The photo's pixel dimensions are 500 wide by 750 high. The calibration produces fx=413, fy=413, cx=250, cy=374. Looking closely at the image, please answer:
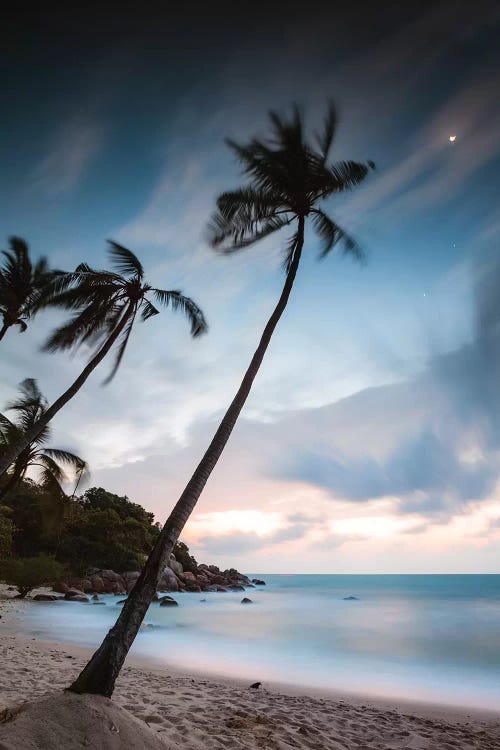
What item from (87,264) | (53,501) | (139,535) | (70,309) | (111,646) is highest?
(87,264)

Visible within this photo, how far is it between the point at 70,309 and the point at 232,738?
10.7 metres

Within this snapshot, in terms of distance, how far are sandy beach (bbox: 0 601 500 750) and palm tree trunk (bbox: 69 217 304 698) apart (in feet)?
3.03

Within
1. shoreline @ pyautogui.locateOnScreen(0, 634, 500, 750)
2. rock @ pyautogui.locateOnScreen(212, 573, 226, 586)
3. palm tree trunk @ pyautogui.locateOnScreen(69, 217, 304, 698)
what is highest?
palm tree trunk @ pyautogui.locateOnScreen(69, 217, 304, 698)

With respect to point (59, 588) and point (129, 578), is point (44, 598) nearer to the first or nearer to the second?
→ point (59, 588)

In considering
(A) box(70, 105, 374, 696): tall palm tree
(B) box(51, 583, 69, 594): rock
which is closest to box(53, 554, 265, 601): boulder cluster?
(B) box(51, 583, 69, 594): rock

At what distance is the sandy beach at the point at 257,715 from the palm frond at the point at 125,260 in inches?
382

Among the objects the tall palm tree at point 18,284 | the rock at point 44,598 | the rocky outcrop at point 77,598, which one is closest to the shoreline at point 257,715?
the tall palm tree at point 18,284

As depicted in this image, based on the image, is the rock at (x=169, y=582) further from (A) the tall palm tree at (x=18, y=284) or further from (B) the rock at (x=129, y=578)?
(A) the tall palm tree at (x=18, y=284)

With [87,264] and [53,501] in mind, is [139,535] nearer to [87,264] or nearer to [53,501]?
[53,501]

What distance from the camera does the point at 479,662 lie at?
16594mm

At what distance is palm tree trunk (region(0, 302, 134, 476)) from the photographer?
10367 millimetres

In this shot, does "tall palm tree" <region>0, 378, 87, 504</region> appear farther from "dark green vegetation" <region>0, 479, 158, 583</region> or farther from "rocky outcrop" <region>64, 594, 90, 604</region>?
"dark green vegetation" <region>0, 479, 158, 583</region>

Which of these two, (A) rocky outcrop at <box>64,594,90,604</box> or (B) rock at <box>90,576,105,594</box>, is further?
(B) rock at <box>90,576,105,594</box>

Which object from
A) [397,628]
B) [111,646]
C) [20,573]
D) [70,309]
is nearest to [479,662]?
[397,628]
